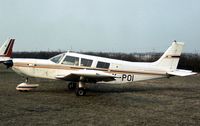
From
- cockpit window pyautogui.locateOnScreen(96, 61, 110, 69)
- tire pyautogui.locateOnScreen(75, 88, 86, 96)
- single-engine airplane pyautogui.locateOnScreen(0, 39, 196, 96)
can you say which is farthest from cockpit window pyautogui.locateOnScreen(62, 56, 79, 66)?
tire pyautogui.locateOnScreen(75, 88, 86, 96)

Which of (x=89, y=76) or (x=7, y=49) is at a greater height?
(x=7, y=49)

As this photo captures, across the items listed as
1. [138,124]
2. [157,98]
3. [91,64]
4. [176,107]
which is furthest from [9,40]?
[138,124]

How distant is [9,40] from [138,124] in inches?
955

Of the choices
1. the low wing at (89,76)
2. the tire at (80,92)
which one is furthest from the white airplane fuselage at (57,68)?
the tire at (80,92)

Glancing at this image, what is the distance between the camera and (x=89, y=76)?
1280 cm

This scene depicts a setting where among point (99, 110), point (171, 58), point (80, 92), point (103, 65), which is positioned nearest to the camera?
point (99, 110)

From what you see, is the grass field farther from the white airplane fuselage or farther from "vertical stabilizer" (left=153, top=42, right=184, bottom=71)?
"vertical stabilizer" (left=153, top=42, right=184, bottom=71)

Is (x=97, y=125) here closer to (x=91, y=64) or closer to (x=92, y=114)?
(x=92, y=114)

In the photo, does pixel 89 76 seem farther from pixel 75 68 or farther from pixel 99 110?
pixel 99 110

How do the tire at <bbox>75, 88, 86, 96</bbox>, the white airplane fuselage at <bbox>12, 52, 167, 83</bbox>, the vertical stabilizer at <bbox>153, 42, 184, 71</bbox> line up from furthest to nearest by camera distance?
1. the vertical stabilizer at <bbox>153, 42, 184, 71</bbox>
2. the white airplane fuselage at <bbox>12, 52, 167, 83</bbox>
3. the tire at <bbox>75, 88, 86, 96</bbox>

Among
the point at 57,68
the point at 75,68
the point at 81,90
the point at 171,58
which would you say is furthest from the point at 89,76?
the point at 171,58

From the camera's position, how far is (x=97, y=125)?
25.2ft

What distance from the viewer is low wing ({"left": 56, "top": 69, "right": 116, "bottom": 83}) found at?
12528 mm

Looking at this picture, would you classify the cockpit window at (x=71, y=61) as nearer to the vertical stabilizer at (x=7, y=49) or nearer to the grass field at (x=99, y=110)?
the grass field at (x=99, y=110)
